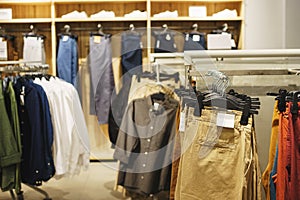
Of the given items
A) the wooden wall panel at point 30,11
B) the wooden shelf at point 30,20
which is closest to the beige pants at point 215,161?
the wooden shelf at point 30,20

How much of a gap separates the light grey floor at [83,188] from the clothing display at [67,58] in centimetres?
106

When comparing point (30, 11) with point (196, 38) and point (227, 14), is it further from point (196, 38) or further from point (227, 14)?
point (227, 14)

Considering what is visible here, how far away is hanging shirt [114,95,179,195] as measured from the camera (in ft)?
9.76

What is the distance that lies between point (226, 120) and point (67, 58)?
3.30 metres

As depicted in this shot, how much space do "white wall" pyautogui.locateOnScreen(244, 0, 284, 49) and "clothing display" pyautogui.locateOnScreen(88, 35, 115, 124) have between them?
1483 millimetres

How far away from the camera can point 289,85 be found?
2.39 m

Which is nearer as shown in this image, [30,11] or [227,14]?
[227,14]

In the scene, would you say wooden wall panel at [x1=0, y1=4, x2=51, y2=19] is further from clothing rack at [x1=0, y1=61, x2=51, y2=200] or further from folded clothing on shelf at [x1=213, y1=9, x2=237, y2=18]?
folded clothing on shelf at [x1=213, y1=9, x2=237, y2=18]

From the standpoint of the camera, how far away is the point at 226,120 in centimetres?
201

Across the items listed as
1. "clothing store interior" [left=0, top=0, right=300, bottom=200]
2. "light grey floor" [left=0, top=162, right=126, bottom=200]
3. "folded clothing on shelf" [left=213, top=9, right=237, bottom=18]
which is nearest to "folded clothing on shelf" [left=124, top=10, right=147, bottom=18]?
"clothing store interior" [left=0, top=0, right=300, bottom=200]

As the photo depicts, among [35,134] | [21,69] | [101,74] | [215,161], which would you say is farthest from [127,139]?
[101,74]

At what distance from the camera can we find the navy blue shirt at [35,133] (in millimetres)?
3252

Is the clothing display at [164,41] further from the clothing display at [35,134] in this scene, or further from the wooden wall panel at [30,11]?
the clothing display at [35,134]

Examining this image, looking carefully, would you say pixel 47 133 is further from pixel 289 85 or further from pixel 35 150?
pixel 289 85
